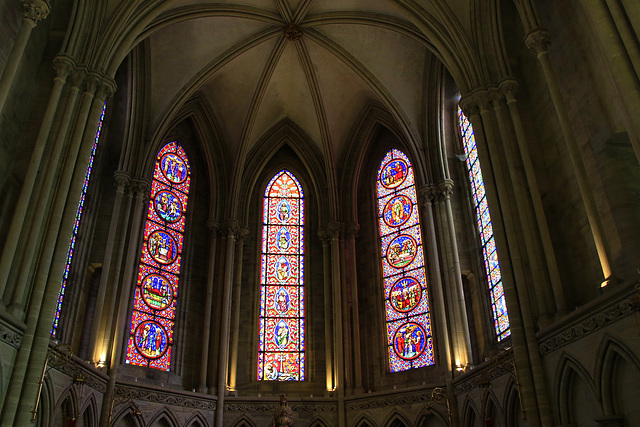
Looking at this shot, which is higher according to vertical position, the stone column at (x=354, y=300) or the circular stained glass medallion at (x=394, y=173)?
the circular stained glass medallion at (x=394, y=173)

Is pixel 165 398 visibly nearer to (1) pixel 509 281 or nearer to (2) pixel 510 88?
(1) pixel 509 281

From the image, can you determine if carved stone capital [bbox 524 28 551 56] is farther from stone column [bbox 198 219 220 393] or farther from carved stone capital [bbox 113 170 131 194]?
stone column [bbox 198 219 220 393]

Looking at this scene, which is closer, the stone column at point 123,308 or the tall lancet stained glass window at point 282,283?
the stone column at point 123,308

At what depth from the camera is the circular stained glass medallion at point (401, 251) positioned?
1677cm

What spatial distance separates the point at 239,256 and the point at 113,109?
5371mm

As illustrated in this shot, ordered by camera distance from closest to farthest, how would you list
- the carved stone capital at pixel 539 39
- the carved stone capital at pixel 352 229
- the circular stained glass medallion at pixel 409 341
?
the carved stone capital at pixel 539 39
the circular stained glass medallion at pixel 409 341
the carved stone capital at pixel 352 229

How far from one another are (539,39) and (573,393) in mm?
6074

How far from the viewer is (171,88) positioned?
1650cm

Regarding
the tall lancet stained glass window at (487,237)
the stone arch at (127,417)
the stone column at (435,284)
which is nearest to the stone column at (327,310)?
the stone column at (435,284)

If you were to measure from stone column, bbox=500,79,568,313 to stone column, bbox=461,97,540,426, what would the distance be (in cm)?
68

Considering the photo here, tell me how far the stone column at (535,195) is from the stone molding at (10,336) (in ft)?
27.7

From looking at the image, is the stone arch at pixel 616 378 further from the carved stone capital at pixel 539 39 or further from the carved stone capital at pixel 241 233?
the carved stone capital at pixel 241 233

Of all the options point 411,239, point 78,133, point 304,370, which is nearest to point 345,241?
point 411,239

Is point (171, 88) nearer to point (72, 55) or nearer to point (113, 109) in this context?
point (113, 109)
